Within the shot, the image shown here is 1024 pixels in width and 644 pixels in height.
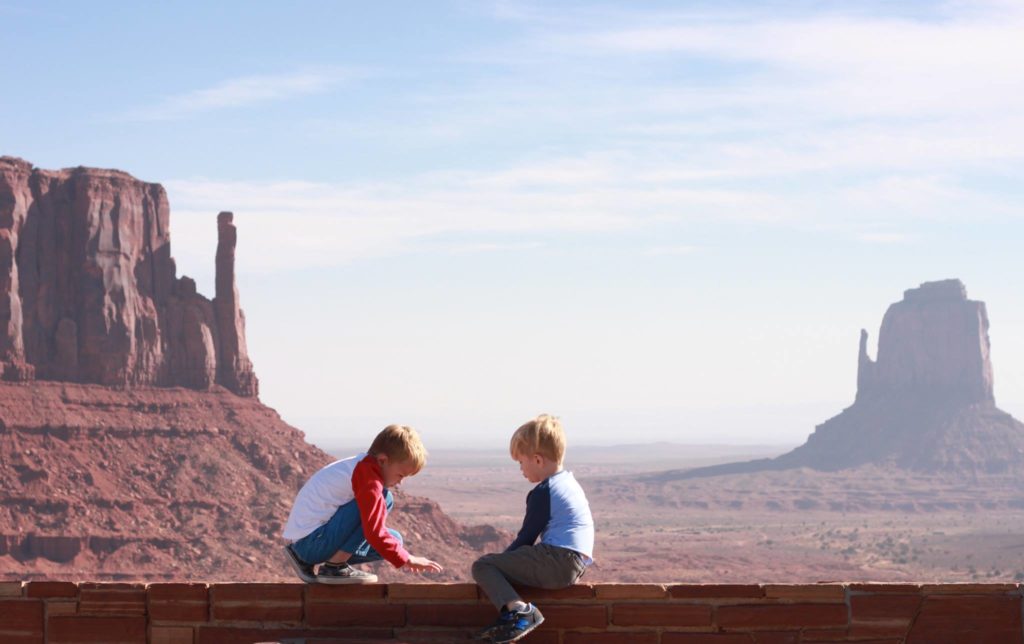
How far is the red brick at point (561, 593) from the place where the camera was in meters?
9.05

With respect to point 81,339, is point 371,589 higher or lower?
lower

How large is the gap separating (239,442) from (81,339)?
953cm

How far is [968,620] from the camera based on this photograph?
30.0ft

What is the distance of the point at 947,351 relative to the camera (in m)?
185

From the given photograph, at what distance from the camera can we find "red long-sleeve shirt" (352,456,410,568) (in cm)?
916

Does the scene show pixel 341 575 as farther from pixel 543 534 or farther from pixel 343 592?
pixel 543 534

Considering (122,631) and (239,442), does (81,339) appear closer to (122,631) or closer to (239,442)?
(239,442)

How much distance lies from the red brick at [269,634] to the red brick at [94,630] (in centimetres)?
39

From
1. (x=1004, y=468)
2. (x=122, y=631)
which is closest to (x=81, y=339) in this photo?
(x=122, y=631)

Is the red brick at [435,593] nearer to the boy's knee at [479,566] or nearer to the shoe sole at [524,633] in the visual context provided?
the boy's knee at [479,566]

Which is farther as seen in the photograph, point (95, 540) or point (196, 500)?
point (196, 500)

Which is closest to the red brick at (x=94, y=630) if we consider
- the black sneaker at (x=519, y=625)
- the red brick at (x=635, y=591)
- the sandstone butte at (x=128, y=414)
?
the black sneaker at (x=519, y=625)

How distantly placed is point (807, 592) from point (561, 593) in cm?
141

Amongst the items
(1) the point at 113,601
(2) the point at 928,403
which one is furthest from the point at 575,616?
(2) the point at 928,403
